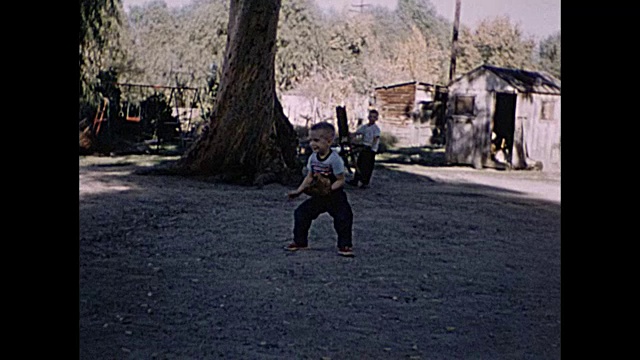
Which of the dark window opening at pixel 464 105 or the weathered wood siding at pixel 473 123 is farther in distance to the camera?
the dark window opening at pixel 464 105

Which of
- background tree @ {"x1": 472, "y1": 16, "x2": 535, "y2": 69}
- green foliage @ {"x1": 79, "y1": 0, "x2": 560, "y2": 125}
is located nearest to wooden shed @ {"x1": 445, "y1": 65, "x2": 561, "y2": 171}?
green foliage @ {"x1": 79, "y1": 0, "x2": 560, "y2": 125}

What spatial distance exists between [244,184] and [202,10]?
3060cm

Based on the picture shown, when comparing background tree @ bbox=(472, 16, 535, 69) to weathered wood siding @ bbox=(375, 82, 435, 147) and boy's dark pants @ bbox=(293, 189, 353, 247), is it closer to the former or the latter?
weathered wood siding @ bbox=(375, 82, 435, 147)

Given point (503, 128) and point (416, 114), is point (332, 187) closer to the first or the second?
point (503, 128)

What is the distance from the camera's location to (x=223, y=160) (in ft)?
44.3

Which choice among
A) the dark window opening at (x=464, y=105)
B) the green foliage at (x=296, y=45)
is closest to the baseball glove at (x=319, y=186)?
the dark window opening at (x=464, y=105)

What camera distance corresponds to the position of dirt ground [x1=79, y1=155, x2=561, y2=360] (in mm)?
4436

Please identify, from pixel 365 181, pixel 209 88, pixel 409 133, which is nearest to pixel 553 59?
pixel 409 133

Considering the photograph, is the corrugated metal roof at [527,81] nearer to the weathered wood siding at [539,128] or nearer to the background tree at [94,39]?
the weathered wood siding at [539,128]

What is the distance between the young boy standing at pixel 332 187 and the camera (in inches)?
262

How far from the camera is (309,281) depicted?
600 centimetres

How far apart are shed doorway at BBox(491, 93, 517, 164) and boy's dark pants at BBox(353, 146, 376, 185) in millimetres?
7925

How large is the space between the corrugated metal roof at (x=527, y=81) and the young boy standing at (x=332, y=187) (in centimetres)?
1374
